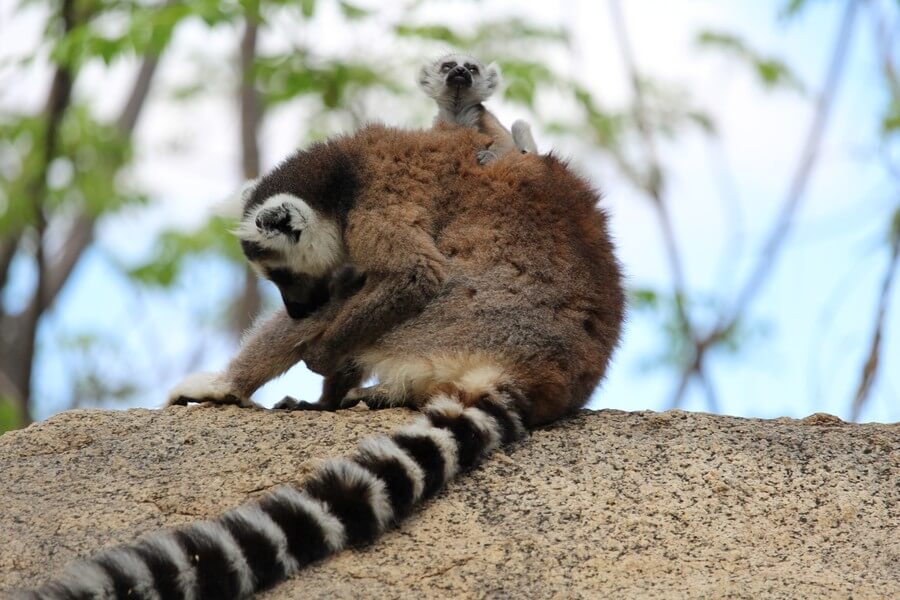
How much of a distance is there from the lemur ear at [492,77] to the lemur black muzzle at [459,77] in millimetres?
185

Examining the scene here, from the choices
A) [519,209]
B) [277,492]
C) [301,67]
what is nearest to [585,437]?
[519,209]

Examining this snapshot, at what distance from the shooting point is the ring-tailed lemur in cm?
849

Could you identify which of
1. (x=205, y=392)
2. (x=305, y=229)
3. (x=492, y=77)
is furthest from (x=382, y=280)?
(x=492, y=77)

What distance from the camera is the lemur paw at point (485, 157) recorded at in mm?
5820

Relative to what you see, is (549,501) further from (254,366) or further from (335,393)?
(254,366)

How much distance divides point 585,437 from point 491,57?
775 centimetres

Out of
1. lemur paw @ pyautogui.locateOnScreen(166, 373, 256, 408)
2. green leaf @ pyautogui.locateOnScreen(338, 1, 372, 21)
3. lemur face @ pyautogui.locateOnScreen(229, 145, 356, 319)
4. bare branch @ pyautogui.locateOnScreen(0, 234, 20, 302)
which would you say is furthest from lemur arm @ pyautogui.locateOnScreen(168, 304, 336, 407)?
bare branch @ pyautogui.locateOnScreen(0, 234, 20, 302)

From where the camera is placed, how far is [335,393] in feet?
18.6

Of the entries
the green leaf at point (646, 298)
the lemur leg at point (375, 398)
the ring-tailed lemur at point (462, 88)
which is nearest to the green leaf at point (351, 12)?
the ring-tailed lemur at point (462, 88)

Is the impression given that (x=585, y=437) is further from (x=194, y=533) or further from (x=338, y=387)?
(x=194, y=533)

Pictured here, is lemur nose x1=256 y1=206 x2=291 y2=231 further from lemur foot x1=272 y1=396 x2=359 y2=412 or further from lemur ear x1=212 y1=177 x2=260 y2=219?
lemur foot x1=272 y1=396 x2=359 y2=412

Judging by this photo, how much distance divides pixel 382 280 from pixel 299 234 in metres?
0.60

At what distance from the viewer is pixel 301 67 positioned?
421 inches

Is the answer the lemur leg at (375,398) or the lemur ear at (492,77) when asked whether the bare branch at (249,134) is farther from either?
the lemur leg at (375,398)
